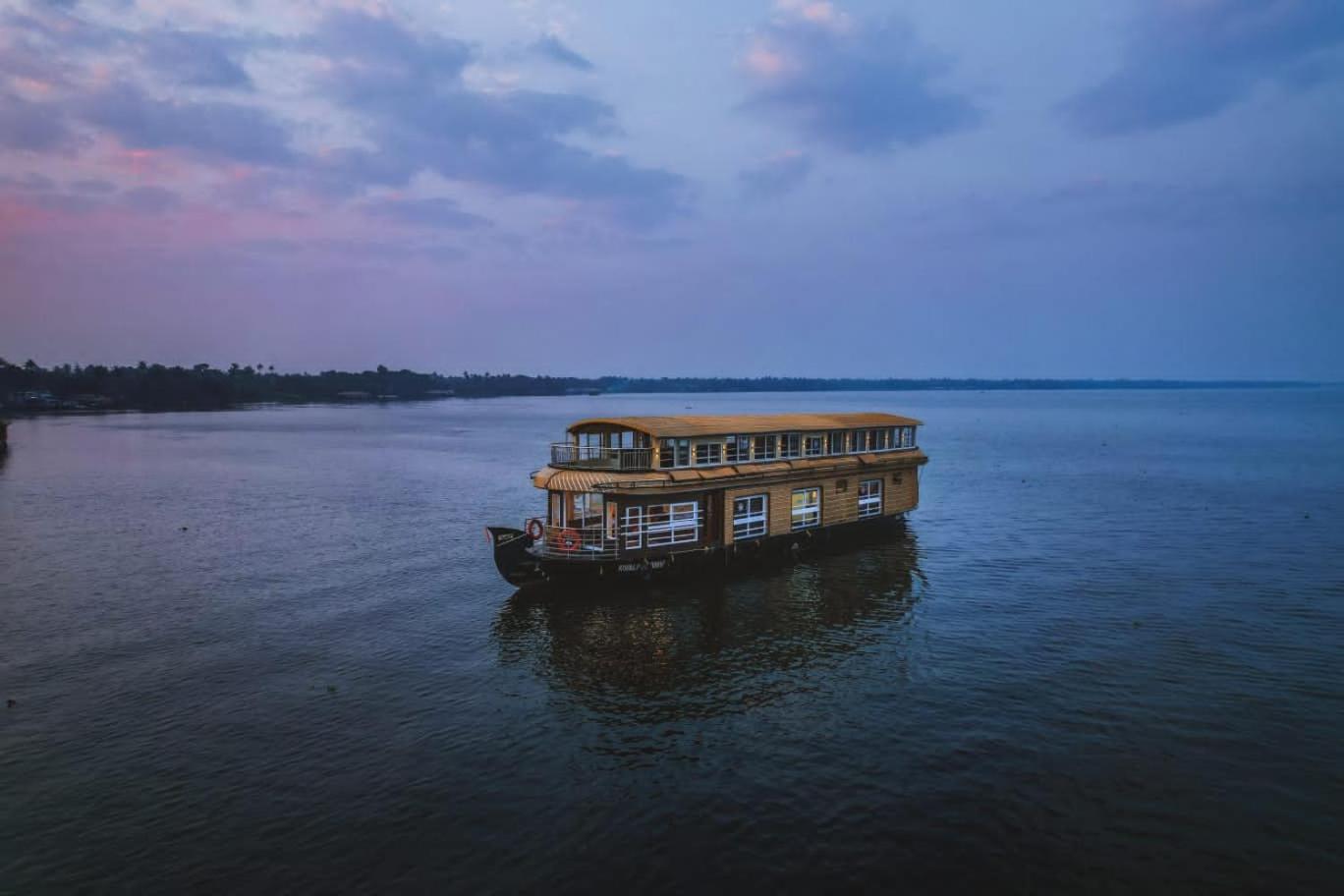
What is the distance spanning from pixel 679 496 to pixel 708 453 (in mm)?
3735

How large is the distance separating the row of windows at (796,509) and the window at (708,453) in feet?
10.1

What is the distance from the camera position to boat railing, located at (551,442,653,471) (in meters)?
45.0

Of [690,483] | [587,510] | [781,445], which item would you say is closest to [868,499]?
[781,445]

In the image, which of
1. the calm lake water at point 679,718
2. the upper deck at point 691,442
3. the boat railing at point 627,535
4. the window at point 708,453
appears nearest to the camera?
the calm lake water at point 679,718

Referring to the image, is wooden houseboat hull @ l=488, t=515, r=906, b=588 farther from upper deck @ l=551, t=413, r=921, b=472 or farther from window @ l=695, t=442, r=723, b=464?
window @ l=695, t=442, r=723, b=464

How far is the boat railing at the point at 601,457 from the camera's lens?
4503 centimetres

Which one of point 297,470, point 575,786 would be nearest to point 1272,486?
point 575,786

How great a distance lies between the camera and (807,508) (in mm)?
53531

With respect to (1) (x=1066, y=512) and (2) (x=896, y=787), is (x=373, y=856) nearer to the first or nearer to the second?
(2) (x=896, y=787)

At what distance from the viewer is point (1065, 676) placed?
32.8 meters

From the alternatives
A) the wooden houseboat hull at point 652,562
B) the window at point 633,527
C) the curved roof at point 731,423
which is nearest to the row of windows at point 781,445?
the curved roof at point 731,423

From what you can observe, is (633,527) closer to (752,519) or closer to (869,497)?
(752,519)

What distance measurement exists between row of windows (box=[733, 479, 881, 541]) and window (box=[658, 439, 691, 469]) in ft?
16.3

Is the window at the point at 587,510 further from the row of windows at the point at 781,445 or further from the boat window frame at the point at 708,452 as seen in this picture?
the boat window frame at the point at 708,452
